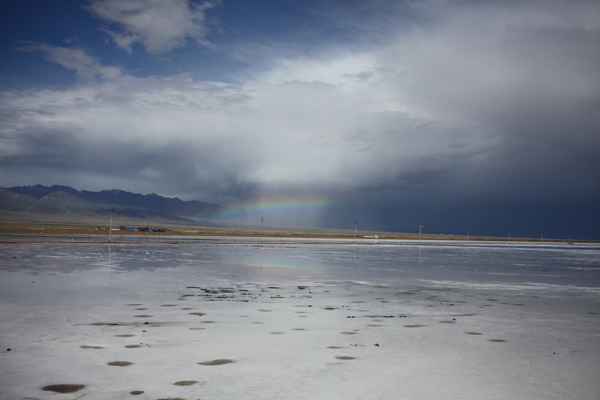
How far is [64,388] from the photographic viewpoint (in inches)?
238

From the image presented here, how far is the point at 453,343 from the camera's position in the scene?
29.7 feet

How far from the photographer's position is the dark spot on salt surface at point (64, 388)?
5.96 metres

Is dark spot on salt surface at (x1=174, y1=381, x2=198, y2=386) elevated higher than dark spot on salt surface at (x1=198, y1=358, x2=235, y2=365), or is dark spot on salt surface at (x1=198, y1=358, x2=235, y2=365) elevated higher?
dark spot on salt surface at (x1=174, y1=381, x2=198, y2=386)

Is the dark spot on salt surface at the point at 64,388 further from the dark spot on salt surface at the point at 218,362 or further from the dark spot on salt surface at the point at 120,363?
the dark spot on salt surface at the point at 218,362

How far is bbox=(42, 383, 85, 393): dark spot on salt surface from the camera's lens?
5.96m

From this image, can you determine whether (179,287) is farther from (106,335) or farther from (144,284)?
(106,335)

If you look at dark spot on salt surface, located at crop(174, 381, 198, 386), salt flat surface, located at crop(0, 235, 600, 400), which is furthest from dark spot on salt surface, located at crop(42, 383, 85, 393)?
dark spot on salt surface, located at crop(174, 381, 198, 386)

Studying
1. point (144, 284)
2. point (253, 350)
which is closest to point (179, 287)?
point (144, 284)

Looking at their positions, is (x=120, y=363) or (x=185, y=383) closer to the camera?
(x=185, y=383)

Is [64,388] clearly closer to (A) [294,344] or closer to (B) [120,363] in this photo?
(B) [120,363]

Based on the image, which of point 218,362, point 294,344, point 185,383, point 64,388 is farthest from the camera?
point 294,344

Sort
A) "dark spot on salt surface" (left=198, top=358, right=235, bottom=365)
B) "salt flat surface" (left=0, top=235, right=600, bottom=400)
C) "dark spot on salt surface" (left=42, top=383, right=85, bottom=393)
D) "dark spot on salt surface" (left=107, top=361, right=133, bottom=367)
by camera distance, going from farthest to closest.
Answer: "dark spot on salt surface" (left=198, top=358, right=235, bottom=365) < "dark spot on salt surface" (left=107, top=361, right=133, bottom=367) < "salt flat surface" (left=0, top=235, right=600, bottom=400) < "dark spot on salt surface" (left=42, top=383, right=85, bottom=393)

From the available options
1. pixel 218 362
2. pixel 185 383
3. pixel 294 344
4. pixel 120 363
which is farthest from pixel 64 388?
pixel 294 344

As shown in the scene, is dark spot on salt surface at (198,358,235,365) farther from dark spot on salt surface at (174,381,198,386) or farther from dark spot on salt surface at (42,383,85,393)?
dark spot on salt surface at (42,383,85,393)
